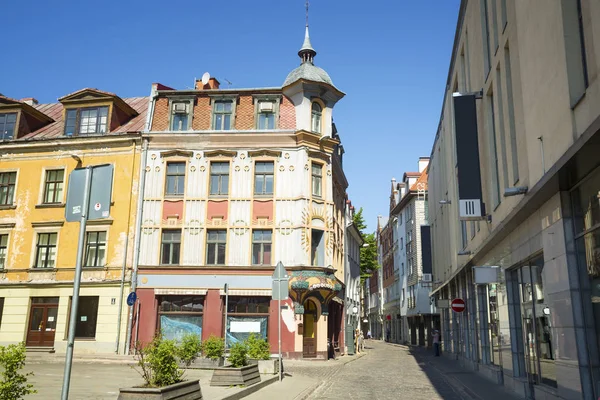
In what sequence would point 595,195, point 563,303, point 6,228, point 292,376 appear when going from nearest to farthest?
point 595,195 → point 563,303 → point 292,376 → point 6,228

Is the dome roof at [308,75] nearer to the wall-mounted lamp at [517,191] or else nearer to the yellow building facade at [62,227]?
the yellow building facade at [62,227]

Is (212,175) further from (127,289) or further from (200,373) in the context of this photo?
(200,373)

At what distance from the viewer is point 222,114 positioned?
30.9m

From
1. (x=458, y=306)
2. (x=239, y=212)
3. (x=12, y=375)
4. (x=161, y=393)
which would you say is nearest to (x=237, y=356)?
(x=161, y=393)

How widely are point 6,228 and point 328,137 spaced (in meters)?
19.1

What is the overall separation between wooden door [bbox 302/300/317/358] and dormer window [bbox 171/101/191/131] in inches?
478

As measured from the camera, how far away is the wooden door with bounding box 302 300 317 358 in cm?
2830

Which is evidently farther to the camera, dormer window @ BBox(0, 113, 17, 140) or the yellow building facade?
dormer window @ BBox(0, 113, 17, 140)

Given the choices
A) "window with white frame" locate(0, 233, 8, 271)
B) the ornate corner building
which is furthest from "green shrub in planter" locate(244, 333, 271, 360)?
"window with white frame" locate(0, 233, 8, 271)

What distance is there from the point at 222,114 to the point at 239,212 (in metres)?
5.82

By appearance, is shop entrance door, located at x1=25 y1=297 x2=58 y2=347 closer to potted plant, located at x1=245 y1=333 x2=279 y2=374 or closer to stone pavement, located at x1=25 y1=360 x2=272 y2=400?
stone pavement, located at x1=25 y1=360 x2=272 y2=400

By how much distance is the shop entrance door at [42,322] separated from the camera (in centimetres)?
2905

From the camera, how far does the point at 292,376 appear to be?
747 inches

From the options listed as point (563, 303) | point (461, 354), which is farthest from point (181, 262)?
point (563, 303)
